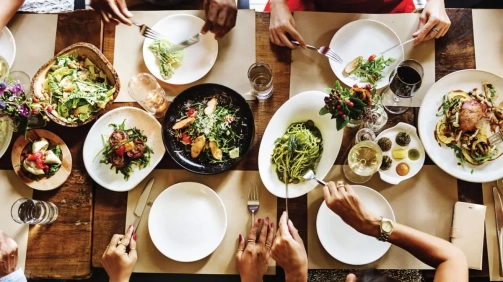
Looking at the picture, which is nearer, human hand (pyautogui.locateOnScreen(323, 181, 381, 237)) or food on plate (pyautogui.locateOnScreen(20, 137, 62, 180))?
human hand (pyautogui.locateOnScreen(323, 181, 381, 237))

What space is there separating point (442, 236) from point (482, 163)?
0.39m

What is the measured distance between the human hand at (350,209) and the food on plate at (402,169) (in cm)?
25

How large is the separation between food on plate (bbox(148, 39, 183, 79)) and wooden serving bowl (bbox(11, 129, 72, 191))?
0.61 meters

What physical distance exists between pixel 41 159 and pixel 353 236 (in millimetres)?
1520

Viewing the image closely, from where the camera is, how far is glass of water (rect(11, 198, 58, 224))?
6.03ft

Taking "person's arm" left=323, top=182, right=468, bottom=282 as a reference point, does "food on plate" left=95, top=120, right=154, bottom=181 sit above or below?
above

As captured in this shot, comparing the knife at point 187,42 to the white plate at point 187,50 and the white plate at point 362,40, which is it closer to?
the white plate at point 187,50

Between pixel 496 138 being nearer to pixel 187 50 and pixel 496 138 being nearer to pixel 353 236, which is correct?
pixel 353 236

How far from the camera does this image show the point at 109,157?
1.92m

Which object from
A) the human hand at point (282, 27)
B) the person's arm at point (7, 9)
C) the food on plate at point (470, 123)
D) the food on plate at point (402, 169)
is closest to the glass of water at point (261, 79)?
the human hand at point (282, 27)

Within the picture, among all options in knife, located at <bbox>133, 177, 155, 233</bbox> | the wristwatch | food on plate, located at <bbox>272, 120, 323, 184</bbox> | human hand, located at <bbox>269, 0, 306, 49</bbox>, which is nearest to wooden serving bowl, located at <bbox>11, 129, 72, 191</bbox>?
knife, located at <bbox>133, 177, 155, 233</bbox>

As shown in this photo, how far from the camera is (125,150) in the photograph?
1897mm

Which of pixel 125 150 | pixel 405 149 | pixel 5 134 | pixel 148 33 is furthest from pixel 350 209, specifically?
pixel 5 134

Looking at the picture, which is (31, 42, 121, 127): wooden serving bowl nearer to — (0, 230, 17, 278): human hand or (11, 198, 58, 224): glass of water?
(11, 198, 58, 224): glass of water
